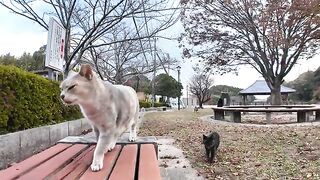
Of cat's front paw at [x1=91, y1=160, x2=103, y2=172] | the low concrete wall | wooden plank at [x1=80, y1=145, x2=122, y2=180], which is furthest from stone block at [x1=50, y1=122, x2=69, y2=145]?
cat's front paw at [x1=91, y1=160, x2=103, y2=172]

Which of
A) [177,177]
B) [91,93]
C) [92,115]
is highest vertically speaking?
[91,93]

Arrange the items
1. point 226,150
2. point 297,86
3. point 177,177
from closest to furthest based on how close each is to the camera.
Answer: point 177,177 → point 226,150 → point 297,86

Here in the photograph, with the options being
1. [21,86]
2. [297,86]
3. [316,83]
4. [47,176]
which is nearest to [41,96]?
[21,86]

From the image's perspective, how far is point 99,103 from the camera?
210cm

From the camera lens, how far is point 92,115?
83.8 inches

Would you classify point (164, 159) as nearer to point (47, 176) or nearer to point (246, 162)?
point (246, 162)

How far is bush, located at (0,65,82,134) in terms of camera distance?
12.9 ft

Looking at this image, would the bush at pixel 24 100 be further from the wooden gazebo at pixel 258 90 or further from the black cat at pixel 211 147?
the wooden gazebo at pixel 258 90

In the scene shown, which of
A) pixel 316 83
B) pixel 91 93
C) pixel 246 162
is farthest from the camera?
pixel 316 83

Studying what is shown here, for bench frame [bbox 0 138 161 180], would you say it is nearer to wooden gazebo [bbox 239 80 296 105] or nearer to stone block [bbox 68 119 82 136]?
stone block [bbox 68 119 82 136]

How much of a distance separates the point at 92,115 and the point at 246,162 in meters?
3.59

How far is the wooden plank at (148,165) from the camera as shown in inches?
69.4

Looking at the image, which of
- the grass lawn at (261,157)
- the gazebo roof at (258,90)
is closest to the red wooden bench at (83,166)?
the grass lawn at (261,157)

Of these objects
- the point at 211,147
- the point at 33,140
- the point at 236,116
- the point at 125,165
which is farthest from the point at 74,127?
the point at 236,116
